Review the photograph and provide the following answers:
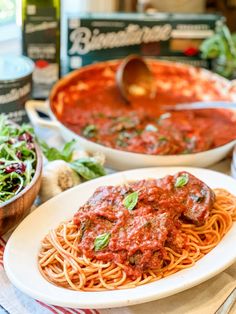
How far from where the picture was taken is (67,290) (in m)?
1.02

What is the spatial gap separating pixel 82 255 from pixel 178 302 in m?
0.22

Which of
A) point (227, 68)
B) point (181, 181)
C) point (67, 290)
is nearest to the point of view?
point (67, 290)

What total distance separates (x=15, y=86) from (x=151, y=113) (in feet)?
1.65

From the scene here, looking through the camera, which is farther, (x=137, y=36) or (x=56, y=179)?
(x=137, y=36)

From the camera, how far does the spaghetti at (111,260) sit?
41.7 inches

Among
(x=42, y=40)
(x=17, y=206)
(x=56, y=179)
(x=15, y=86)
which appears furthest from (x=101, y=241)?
(x=42, y=40)

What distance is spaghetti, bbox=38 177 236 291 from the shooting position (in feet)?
3.47

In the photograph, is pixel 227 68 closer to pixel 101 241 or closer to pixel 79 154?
pixel 79 154

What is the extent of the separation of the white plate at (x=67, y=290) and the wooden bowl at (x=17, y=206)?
23 millimetres

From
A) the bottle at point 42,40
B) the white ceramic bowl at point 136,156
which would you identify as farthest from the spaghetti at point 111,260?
the bottle at point 42,40

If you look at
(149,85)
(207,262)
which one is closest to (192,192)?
(207,262)

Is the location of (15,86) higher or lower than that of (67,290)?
higher

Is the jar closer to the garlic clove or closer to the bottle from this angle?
the bottle

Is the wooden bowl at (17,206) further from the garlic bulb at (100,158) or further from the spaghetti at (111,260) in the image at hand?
the garlic bulb at (100,158)
